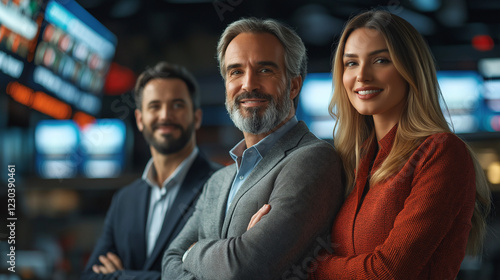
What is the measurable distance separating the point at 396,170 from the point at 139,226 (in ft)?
4.90

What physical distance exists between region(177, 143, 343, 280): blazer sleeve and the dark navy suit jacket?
63 centimetres

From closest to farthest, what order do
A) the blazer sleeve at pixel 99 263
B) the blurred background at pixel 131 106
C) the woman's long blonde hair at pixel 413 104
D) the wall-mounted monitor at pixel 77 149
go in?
the woman's long blonde hair at pixel 413 104 → the blazer sleeve at pixel 99 263 → the blurred background at pixel 131 106 → the wall-mounted monitor at pixel 77 149

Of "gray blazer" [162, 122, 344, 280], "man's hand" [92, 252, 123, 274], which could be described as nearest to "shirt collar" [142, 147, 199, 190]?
"man's hand" [92, 252, 123, 274]

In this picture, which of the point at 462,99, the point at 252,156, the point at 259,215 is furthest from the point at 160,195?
the point at 462,99

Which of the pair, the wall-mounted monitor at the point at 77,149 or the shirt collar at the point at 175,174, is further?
the wall-mounted monitor at the point at 77,149

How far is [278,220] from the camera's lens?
1.68 meters

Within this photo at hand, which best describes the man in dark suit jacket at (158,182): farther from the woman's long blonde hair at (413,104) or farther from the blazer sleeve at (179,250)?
the woman's long blonde hair at (413,104)

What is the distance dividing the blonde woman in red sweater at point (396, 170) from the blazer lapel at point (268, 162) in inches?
7.0

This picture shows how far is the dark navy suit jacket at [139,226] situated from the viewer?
2449 mm

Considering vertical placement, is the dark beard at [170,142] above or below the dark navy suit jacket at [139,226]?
above

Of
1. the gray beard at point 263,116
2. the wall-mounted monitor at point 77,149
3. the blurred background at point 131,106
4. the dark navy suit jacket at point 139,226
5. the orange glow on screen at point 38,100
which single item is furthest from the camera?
the wall-mounted monitor at point 77,149

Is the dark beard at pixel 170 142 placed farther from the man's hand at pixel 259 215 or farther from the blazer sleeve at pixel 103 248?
the man's hand at pixel 259 215

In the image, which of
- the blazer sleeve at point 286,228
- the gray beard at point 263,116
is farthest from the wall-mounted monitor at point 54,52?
the blazer sleeve at point 286,228

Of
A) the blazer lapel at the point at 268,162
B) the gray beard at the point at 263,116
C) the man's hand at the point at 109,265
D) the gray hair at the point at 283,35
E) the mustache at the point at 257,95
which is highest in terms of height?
the gray hair at the point at 283,35
